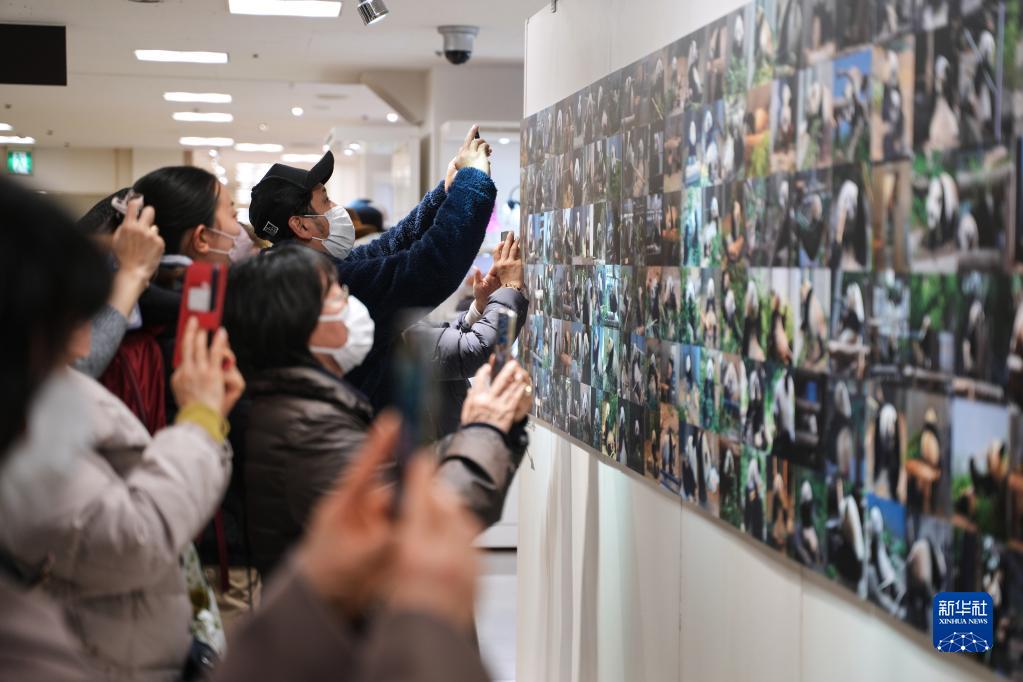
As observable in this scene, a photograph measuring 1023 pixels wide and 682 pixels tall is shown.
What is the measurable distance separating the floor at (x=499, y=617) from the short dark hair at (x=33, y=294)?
346 cm

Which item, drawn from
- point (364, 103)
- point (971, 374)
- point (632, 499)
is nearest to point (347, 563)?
point (971, 374)

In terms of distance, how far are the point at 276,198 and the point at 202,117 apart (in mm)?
12163

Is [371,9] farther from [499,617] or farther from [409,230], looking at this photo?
[499,617]

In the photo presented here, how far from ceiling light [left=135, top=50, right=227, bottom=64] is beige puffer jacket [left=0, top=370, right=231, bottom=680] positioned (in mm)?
8034

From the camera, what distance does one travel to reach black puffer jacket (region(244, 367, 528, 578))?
200cm

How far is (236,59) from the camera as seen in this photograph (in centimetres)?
978

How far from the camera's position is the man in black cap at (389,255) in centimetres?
308

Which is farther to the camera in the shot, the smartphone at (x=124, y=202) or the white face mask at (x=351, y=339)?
the smartphone at (x=124, y=202)

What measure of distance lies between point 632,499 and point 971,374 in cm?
167

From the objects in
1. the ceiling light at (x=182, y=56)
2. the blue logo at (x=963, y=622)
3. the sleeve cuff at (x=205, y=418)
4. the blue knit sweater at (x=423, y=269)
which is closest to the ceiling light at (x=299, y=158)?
the ceiling light at (x=182, y=56)

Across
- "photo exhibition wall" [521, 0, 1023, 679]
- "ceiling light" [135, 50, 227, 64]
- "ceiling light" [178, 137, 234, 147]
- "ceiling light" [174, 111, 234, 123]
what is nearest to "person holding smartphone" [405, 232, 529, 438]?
"photo exhibition wall" [521, 0, 1023, 679]

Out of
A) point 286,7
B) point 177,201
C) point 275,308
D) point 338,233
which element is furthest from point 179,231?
point 286,7

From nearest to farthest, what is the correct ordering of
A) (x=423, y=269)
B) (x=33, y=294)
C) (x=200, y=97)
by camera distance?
(x=33, y=294)
(x=423, y=269)
(x=200, y=97)

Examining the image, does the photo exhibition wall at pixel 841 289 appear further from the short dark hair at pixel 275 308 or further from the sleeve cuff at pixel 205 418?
the sleeve cuff at pixel 205 418
